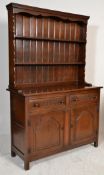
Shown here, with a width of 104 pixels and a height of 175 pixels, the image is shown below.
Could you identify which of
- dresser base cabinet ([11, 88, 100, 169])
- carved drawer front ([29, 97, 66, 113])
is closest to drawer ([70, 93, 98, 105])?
dresser base cabinet ([11, 88, 100, 169])

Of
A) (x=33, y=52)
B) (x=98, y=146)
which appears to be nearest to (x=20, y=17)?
(x=33, y=52)

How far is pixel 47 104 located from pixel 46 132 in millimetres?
342

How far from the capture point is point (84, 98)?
110 inches

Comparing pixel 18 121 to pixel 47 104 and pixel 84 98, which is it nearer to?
pixel 47 104

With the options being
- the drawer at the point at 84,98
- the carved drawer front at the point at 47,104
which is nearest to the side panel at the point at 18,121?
the carved drawer front at the point at 47,104

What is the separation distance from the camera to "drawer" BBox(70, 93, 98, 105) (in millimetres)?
2691

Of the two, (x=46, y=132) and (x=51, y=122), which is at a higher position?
(x=51, y=122)

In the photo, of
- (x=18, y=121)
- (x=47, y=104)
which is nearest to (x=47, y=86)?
(x=47, y=104)

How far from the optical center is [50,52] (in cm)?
299

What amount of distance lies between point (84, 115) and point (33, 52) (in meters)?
1.10

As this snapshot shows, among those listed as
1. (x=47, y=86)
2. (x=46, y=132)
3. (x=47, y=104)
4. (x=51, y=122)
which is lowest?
(x=46, y=132)

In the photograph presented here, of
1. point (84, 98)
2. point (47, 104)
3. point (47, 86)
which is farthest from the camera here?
point (47, 86)

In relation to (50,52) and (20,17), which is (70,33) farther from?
(20,17)

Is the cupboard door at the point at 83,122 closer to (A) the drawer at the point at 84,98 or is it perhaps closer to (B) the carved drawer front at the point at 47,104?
(A) the drawer at the point at 84,98
